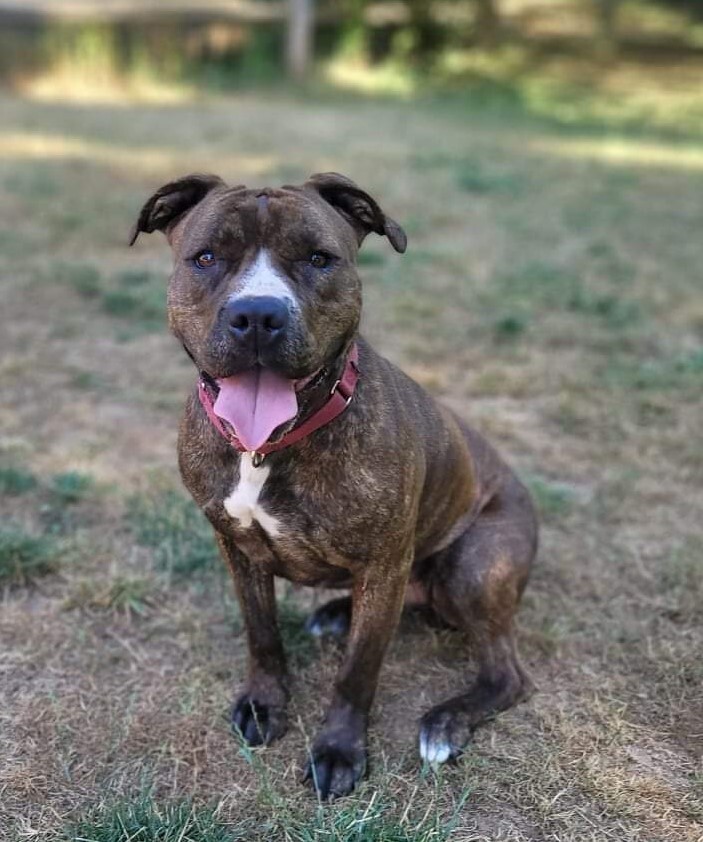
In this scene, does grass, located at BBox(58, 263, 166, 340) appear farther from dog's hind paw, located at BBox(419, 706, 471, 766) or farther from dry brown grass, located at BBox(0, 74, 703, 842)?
dog's hind paw, located at BBox(419, 706, 471, 766)

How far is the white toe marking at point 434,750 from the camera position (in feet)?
9.45

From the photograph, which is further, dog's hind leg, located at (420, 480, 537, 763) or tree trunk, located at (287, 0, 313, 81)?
tree trunk, located at (287, 0, 313, 81)

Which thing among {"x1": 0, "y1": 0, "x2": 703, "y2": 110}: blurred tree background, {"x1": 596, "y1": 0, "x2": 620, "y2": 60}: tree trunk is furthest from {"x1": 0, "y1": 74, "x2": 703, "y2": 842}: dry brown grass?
{"x1": 596, "y1": 0, "x2": 620, "y2": 60}: tree trunk

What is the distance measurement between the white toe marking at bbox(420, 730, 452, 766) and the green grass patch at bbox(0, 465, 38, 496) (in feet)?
7.42

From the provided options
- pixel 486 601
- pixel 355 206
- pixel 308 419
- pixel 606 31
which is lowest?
pixel 606 31

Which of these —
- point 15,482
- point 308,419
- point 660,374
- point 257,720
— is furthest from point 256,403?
point 660,374

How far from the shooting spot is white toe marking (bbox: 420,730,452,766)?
2.88m

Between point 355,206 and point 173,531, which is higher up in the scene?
point 355,206

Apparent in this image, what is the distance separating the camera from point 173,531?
4.02 m

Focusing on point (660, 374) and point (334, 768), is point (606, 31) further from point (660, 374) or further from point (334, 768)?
point (334, 768)

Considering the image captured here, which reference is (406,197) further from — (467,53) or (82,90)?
(467,53)

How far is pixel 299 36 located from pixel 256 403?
1722 centimetres

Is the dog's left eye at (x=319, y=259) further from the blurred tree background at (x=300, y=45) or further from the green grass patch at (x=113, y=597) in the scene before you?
the blurred tree background at (x=300, y=45)

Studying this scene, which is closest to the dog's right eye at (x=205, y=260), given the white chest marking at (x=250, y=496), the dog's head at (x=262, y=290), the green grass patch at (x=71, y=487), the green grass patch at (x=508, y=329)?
the dog's head at (x=262, y=290)
